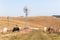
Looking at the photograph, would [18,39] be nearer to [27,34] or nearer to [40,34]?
[27,34]

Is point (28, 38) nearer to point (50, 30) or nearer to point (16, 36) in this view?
point (16, 36)

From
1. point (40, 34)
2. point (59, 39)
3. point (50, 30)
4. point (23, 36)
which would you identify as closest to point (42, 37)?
point (40, 34)

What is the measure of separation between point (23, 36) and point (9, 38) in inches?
67.0

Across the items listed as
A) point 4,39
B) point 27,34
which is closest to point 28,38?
point 27,34

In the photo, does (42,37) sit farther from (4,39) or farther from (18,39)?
(4,39)

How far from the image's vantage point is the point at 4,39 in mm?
20266

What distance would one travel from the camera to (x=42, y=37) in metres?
18.6

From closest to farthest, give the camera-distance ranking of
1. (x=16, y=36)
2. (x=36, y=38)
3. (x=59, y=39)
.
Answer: (x=36, y=38) < (x=16, y=36) < (x=59, y=39)

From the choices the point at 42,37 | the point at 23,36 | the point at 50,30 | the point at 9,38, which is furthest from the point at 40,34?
the point at 50,30

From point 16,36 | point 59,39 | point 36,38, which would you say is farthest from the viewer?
point 59,39

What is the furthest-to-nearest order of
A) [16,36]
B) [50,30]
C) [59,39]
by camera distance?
[50,30] < [59,39] < [16,36]

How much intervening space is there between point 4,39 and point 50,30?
9.03 meters

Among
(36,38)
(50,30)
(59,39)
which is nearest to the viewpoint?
(36,38)

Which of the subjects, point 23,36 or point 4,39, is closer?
point 23,36
